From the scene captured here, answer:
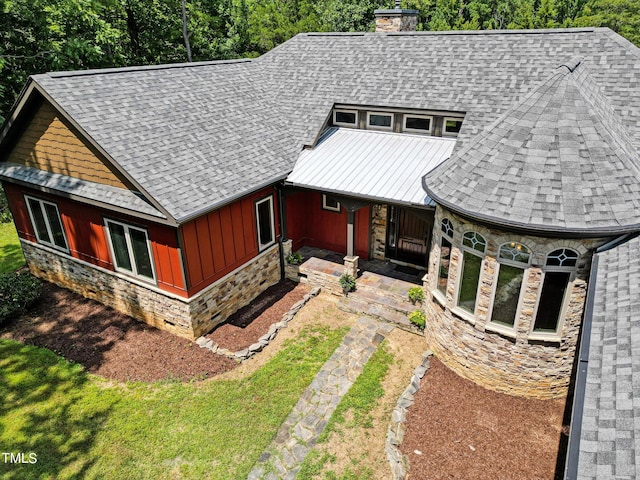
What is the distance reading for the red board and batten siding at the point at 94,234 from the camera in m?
10.5

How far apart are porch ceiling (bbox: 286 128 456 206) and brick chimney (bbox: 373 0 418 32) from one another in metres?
6.21

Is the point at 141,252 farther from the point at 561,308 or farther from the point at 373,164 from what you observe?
the point at 561,308

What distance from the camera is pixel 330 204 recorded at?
14.7 m

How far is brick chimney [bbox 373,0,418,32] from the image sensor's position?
17297 millimetres

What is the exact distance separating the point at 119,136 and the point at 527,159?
9608 mm

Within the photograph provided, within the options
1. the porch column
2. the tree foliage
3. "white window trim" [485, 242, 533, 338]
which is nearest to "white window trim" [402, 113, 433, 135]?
the porch column

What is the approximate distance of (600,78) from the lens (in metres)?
12.1

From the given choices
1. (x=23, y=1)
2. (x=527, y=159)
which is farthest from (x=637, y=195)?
(x=23, y=1)

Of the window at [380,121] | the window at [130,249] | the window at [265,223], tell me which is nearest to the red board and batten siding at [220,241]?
the window at [265,223]

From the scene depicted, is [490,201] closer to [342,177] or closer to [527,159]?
[527,159]

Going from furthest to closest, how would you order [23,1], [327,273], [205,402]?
[23,1] → [327,273] → [205,402]

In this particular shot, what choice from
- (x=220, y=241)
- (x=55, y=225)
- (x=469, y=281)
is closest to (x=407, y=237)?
(x=469, y=281)

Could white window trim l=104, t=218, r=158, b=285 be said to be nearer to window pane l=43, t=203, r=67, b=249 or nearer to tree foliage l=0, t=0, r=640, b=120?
window pane l=43, t=203, r=67, b=249

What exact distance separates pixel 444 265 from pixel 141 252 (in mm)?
8013
